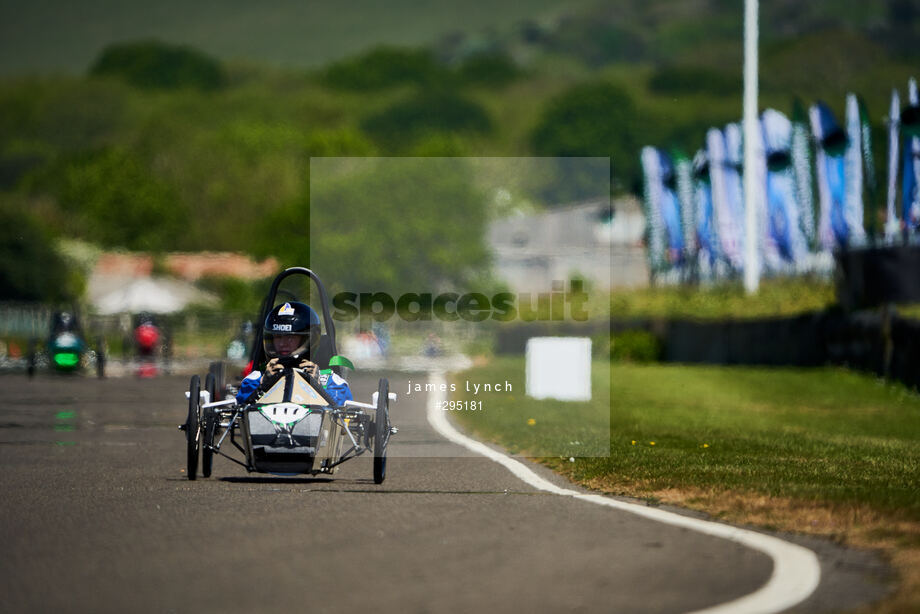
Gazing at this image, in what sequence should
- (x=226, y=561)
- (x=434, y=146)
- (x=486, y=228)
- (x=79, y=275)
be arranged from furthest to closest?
(x=434, y=146) < (x=486, y=228) < (x=79, y=275) < (x=226, y=561)

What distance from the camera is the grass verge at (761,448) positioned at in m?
9.95

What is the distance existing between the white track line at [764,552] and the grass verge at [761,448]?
0.31 metres

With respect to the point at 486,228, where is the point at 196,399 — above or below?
below

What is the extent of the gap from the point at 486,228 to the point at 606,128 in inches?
3078

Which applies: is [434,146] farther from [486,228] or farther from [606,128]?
[606,128]

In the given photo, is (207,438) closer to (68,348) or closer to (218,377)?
(218,377)

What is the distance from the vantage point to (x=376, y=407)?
1273 cm

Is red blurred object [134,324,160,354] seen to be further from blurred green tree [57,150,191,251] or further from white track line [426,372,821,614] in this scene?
blurred green tree [57,150,191,251]

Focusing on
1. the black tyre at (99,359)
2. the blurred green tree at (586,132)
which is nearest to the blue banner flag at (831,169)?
the black tyre at (99,359)

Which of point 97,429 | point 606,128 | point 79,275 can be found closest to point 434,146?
point 79,275

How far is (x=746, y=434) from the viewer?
1911 cm

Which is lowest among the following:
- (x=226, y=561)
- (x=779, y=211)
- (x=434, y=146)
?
(x=226, y=561)

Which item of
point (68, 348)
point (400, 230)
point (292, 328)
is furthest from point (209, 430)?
point (400, 230)

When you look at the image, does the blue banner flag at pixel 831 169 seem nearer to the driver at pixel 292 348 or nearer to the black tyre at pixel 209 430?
the driver at pixel 292 348
